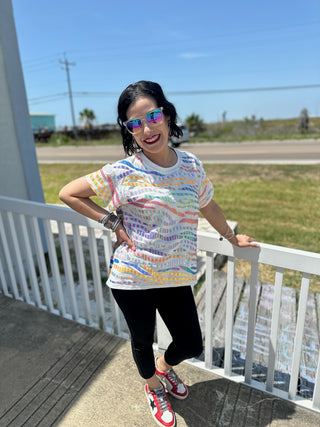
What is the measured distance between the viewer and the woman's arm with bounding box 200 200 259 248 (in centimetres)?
153

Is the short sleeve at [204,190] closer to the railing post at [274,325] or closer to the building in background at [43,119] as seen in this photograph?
the railing post at [274,325]

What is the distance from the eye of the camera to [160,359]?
1783mm

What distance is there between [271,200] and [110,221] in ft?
18.1

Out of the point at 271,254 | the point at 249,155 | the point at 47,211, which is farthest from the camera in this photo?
the point at 249,155

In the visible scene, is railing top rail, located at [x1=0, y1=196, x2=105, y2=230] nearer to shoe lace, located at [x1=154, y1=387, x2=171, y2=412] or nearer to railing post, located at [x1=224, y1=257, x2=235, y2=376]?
railing post, located at [x1=224, y1=257, x2=235, y2=376]

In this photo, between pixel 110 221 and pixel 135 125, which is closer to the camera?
pixel 135 125

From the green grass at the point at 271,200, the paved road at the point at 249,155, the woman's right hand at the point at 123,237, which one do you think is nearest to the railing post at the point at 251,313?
the woman's right hand at the point at 123,237

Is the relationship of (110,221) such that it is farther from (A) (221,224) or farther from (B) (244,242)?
(B) (244,242)

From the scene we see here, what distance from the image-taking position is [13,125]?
3500 millimetres

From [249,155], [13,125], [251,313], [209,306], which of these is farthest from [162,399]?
[249,155]

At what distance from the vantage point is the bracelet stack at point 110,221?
143 cm

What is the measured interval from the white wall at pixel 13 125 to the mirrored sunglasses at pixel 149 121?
2.68 m

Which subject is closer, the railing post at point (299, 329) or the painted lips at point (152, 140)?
the painted lips at point (152, 140)

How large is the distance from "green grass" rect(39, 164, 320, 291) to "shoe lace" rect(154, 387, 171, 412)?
2358 mm
